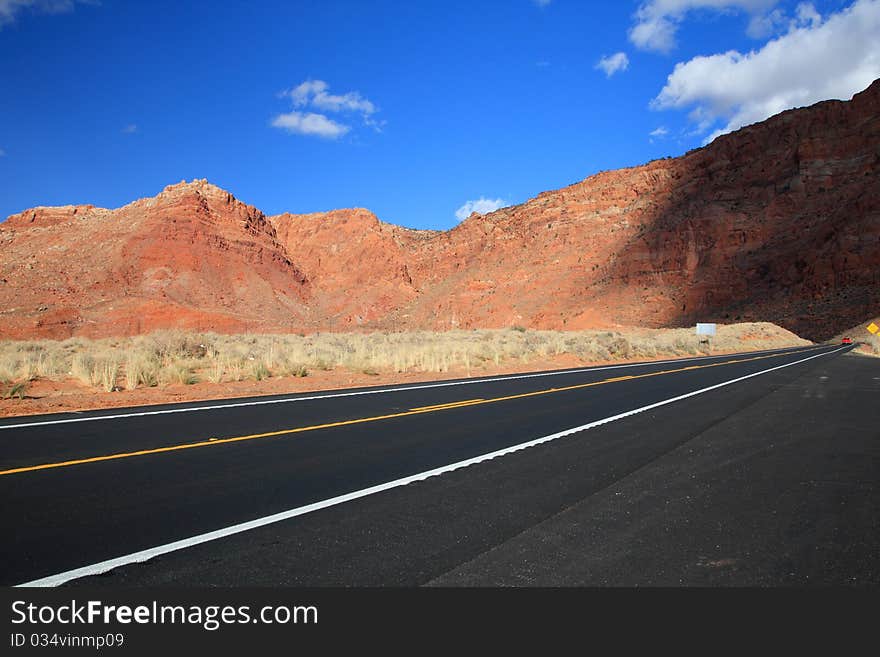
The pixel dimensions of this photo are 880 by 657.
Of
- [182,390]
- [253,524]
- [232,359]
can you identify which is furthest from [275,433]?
[232,359]

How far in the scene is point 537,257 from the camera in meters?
88.8

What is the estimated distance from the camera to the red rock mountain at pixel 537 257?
204 feet

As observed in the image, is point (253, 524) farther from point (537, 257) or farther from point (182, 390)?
point (537, 257)

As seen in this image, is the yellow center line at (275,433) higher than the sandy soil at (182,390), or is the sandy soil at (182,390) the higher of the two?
the sandy soil at (182,390)

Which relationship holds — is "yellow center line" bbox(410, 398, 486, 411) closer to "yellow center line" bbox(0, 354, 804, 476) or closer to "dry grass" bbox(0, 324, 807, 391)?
"yellow center line" bbox(0, 354, 804, 476)

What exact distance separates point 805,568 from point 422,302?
8661 centimetres

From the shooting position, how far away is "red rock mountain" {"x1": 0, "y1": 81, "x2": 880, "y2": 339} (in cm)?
6228

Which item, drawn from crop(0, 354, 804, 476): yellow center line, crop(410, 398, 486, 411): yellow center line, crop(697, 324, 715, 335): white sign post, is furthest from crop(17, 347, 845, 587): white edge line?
crop(697, 324, 715, 335): white sign post

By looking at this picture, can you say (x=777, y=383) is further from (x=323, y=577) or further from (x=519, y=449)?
(x=323, y=577)

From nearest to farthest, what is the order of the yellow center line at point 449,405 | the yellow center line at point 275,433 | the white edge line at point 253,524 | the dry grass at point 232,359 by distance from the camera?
the white edge line at point 253,524, the yellow center line at point 275,433, the yellow center line at point 449,405, the dry grass at point 232,359

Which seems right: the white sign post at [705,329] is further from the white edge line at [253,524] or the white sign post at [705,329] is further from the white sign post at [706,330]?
the white edge line at [253,524]

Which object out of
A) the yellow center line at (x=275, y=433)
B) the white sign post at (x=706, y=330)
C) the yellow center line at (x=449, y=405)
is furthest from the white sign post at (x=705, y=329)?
the yellow center line at (x=449, y=405)

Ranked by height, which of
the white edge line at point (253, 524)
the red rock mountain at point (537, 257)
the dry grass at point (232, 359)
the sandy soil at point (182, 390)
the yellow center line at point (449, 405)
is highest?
the red rock mountain at point (537, 257)

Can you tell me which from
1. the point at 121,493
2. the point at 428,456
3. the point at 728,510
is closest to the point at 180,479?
the point at 121,493
